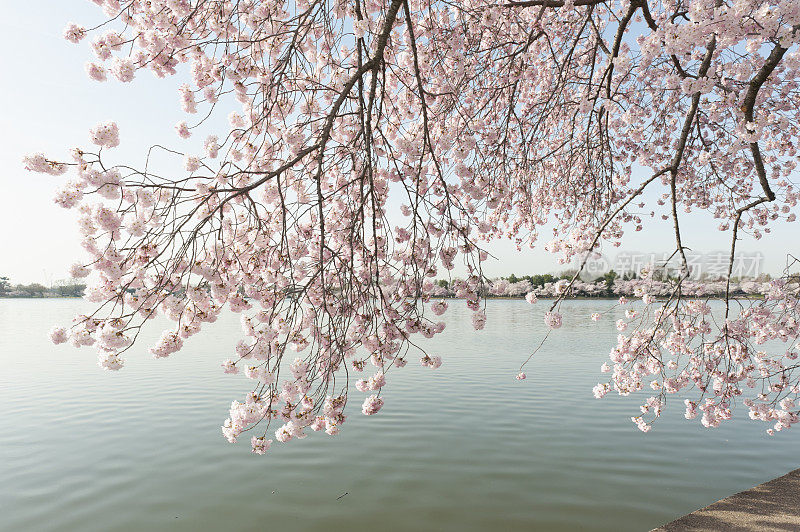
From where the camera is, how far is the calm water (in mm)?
4426

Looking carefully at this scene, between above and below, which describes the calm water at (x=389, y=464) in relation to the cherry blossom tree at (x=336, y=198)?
below

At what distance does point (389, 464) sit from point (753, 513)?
3.73m

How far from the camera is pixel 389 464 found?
220 inches

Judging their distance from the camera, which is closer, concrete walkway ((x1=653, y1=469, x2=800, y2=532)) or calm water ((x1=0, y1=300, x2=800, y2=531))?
concrete walkway ((x1=653, y1=469, x2=800, y2=532))

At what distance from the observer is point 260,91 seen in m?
3.63

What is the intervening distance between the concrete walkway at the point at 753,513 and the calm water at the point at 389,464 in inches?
17.8

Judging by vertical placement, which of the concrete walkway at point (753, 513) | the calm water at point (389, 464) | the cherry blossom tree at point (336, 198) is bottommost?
the calm water at point (389, 464)

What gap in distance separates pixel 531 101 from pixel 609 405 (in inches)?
227

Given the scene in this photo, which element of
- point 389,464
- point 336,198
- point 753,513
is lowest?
point 389,464

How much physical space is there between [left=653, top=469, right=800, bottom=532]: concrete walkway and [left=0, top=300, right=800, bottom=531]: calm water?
0.45m

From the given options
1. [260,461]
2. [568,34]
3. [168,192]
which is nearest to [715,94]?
[568,34]

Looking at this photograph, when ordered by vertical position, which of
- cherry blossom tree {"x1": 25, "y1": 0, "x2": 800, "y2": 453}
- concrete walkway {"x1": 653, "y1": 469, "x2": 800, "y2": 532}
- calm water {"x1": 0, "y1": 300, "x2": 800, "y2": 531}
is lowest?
calm water {"x1": 0, "y1": 300, "x2": 800, "y2": 531}

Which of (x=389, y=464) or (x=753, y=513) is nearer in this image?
(x=753, y=513)

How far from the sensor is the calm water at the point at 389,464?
443cm
